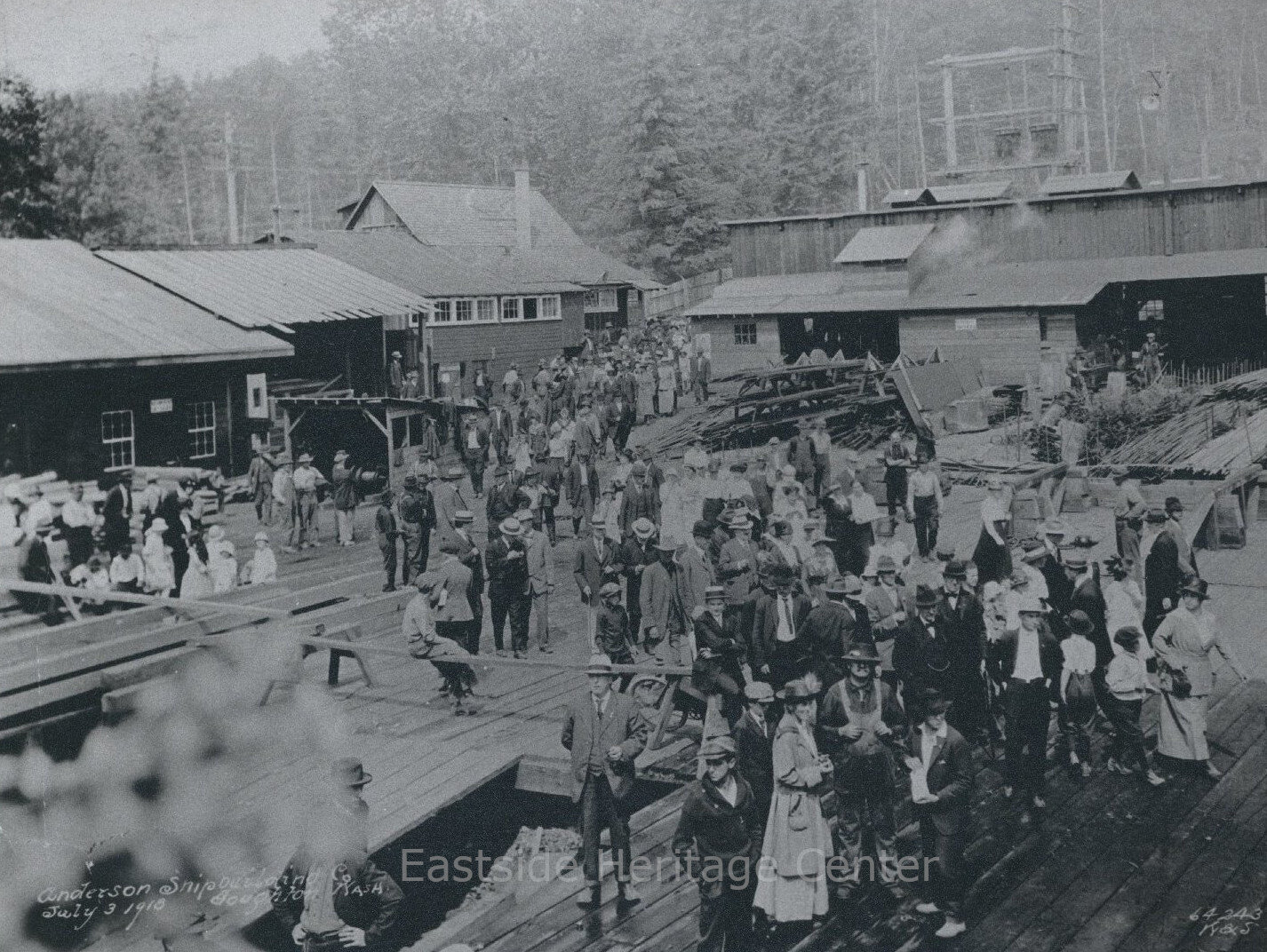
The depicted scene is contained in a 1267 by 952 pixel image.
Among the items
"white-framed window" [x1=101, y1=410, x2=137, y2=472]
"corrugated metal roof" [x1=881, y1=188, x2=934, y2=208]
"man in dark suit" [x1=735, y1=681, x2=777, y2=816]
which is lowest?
"man in dark suit" [x1=735, y1=681, x2=777, y2=816]

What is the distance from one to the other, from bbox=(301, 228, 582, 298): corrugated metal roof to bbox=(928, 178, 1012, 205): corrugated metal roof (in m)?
8.75

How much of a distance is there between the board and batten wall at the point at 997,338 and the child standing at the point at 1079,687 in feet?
42.9

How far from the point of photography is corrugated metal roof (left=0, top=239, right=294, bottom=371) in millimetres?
7227

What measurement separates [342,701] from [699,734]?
3284 mm

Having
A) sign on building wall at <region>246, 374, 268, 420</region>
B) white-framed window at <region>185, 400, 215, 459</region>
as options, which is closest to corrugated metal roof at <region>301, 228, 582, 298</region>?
sign on building wall at <region>246, 374, 268, 420</region>

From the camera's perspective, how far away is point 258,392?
888 cm

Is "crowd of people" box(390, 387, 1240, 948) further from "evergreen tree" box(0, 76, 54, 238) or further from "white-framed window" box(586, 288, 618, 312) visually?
"white-framed window" box(586, 288, 618, 312)

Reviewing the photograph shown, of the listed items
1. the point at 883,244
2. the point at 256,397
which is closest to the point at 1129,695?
the point at 256,397

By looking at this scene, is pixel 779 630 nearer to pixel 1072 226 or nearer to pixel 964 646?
pixel 964 646

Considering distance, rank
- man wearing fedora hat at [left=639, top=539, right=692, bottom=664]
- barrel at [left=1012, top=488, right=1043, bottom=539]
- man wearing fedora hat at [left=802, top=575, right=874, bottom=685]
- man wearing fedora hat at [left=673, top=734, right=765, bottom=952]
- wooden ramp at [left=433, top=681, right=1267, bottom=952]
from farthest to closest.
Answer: barrel at [left=1012, top=488, right=1043, bottom=539] < man wearing fedora hat at [left=639, top=539, right=692, bottom=664] < man wearing fedora hat at [left=802, top=575, right=874, bottom=685] < man wearing fedora hat at [left=673, top=734, right=765, bottom=952] < wooden ramp at [left=433, top=681, right=1267, bottom=952]

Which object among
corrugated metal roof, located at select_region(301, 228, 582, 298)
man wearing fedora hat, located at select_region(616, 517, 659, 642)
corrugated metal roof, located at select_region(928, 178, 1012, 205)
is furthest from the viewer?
corrugated metal roof, located at select_region(928, 178, 1012, 205)

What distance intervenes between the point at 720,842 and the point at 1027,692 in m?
2.92

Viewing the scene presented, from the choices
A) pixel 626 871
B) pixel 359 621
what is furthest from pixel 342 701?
pixel 626 871

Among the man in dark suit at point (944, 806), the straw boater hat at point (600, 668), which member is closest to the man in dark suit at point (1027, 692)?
the man in dark suit at point (944, 806)
